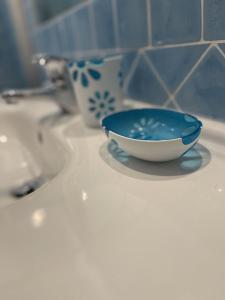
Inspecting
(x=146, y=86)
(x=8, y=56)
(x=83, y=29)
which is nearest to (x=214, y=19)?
(x=146, y=86)

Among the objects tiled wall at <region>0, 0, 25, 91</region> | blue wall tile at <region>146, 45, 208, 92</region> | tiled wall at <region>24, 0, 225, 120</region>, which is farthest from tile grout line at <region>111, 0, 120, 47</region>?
tiled wall at <region>0, 0, 25, 91</region>

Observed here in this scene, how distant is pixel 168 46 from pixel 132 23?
0.11m

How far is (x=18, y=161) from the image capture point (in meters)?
0.68

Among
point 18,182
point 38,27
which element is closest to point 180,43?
point 18,182

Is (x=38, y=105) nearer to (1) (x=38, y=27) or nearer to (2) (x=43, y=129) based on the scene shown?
(2) (x=43, y=129)

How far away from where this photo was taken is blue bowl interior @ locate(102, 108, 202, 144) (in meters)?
0.36

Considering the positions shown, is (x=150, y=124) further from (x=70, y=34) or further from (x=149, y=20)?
(x=70, y=34)

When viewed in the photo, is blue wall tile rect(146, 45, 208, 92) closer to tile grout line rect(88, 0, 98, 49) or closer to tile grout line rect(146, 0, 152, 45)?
tile grout line rect(146, 0, 152, 45)

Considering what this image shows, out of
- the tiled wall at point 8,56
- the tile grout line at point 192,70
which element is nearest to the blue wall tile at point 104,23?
the tile grout line at point 192,70

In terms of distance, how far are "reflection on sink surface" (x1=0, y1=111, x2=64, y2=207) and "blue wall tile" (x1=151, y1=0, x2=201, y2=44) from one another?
9.8 inches

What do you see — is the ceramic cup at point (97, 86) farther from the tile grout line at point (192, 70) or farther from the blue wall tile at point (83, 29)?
the blue wall tile at point (83, 29)

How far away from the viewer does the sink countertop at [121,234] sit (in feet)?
0.59

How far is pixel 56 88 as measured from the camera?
0.60 m

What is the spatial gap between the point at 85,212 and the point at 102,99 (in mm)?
258
